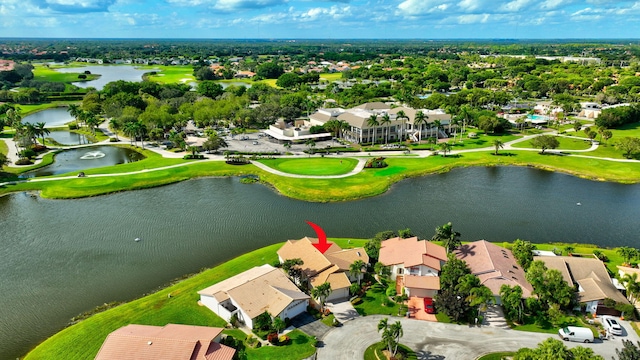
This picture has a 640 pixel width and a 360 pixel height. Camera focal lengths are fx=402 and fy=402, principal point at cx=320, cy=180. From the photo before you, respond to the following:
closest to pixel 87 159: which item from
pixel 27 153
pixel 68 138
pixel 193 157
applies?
pixel 27 153

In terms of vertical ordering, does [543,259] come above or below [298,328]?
above

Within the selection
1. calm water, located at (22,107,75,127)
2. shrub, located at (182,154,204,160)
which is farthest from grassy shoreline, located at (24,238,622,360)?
calm water, located at (22,107,75,127)

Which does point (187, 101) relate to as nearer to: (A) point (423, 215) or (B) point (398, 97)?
Result: (B) point (398, 97)

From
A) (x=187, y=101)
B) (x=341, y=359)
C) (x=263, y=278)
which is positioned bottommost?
(x=341, y=359)

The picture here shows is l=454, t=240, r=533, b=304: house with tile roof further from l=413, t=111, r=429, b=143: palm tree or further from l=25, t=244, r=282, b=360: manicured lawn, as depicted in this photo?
l=413, t=111, r=429, b=143: palm tree

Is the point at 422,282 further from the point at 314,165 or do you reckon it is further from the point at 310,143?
the point at 310,143

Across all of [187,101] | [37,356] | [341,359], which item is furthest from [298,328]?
[187,101]

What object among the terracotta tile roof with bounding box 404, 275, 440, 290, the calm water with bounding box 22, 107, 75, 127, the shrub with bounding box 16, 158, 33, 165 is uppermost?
the calm water with bounding box 22, 107, 75, 127
